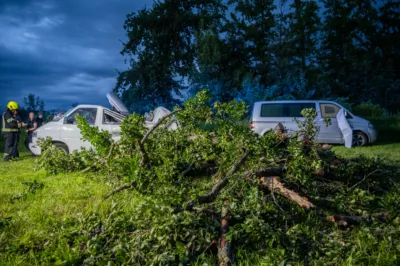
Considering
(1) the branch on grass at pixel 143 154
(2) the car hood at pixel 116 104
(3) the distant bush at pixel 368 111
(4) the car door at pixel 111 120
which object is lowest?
(1) the branch on grass at pixel 143 154

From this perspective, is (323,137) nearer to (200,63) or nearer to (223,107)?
(223,107)

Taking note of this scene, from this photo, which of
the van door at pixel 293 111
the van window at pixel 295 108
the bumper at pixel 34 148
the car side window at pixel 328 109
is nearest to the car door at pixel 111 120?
the bumper at pixel 34 148

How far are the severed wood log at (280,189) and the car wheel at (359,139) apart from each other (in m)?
9.63

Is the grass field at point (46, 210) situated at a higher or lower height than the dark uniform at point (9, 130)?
lower

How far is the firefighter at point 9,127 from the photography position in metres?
10.1

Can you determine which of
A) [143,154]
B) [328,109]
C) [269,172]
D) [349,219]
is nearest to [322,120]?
[328,109]

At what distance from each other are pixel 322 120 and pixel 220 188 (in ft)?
31.8

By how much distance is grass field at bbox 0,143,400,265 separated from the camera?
299cm

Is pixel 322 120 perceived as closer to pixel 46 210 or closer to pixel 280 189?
pixel 280 189

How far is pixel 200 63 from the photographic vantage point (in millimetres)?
22156

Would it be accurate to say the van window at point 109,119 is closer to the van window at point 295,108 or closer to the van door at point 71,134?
the van door at point 71,134

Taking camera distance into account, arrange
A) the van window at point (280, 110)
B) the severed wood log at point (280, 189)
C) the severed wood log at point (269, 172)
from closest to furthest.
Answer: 1. the severed wood log at point (280, 189)
2. the severed wood log at point (269, 172)
3. the van window at point (280, 110)

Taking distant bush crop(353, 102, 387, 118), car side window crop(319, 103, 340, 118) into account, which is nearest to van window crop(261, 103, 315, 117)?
car side window crop(319, 103, 340, 118)

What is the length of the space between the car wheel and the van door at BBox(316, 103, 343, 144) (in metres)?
0.50
